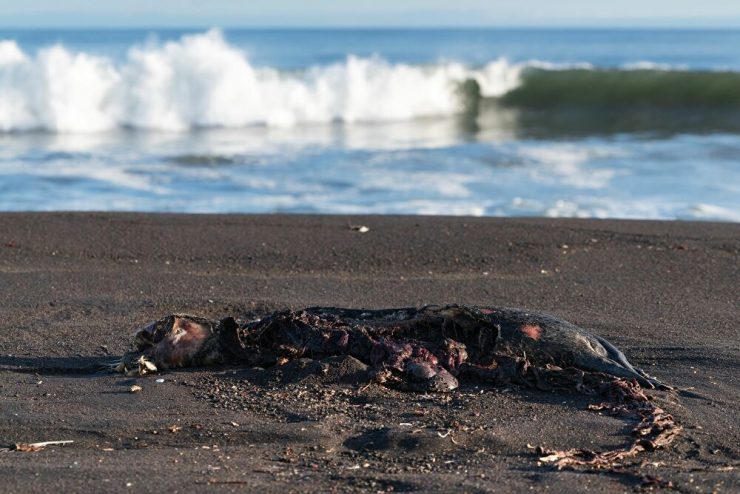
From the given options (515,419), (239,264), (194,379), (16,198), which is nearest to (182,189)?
(16,198)

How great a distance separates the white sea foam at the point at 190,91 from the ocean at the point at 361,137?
44 mm

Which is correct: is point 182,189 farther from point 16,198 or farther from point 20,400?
point 20,400

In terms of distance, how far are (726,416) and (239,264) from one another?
4158 millimetres

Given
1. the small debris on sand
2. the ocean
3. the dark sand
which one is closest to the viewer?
the dark sand

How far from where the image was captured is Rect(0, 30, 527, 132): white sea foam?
2152cm

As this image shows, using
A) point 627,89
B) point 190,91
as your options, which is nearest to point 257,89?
point 190,91

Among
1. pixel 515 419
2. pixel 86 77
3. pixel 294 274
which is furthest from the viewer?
pixel 86 77

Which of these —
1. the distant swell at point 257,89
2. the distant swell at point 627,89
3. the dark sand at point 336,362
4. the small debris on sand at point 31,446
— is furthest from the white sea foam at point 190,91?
the small debris on sand at point 31,446

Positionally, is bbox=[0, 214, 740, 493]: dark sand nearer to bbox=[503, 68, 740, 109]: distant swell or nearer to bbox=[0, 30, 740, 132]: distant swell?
bbox=[0, 30, 740, 132]: distant swell

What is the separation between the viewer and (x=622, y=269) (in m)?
7.97

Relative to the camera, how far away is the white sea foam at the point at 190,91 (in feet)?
70.6

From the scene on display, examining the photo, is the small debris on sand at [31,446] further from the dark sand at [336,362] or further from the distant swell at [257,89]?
the distant swell at [257,89]

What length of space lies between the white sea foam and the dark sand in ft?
40.9

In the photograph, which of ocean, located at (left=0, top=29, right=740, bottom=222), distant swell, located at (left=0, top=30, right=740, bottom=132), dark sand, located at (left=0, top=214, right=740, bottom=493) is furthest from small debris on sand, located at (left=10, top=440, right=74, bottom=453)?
distant swell, located at (left=0, top=30, right=740, bottom=132)
